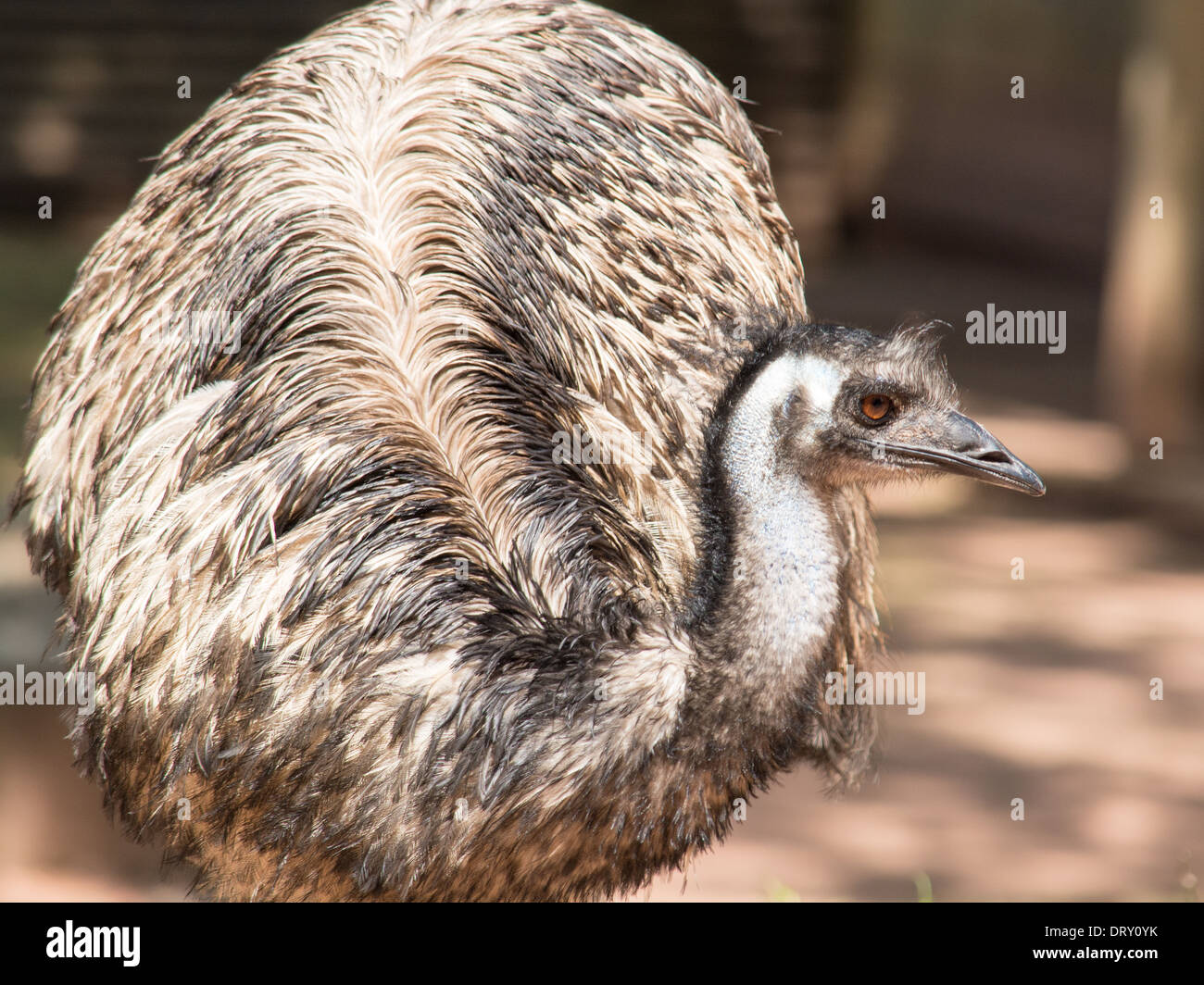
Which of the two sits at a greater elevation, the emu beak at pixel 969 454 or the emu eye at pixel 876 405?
the emu eye at pixel 876 405

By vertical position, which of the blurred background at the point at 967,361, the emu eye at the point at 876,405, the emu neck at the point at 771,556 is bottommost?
the blurred background at the point at 967,361

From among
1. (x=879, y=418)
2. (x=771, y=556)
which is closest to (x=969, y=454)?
(x=879, y=418)

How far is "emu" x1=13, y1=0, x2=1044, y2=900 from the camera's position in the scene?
8.50 ft

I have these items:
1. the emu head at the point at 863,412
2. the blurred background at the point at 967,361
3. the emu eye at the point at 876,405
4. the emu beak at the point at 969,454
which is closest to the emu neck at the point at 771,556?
the emu head at the point at 863,412

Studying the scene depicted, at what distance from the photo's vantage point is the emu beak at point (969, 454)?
295 centimetres

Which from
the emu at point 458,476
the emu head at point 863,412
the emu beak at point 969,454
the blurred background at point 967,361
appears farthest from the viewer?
the blurred background at point 967,361

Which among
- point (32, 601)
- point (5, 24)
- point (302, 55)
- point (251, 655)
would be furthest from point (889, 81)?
point (251, 655)

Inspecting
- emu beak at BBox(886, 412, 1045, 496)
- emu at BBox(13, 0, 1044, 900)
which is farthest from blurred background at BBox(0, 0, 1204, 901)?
emu at BBox(13, 0, 1044, 900)

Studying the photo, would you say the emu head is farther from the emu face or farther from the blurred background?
the blurred background

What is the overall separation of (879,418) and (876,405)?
0.02 meters

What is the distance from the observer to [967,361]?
38.9 feet

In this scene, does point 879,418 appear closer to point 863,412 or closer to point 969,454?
point 863,412

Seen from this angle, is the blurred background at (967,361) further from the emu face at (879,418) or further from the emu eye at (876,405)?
the emu eye at (876,405)

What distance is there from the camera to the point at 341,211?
3184mm
